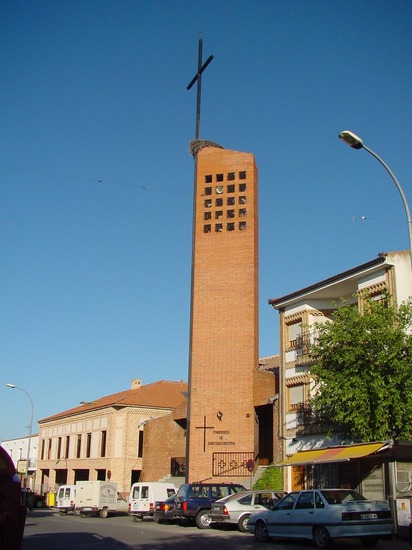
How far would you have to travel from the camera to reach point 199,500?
2453cm

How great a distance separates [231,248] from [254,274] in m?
2.07

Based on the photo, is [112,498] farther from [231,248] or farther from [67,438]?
[67,438]

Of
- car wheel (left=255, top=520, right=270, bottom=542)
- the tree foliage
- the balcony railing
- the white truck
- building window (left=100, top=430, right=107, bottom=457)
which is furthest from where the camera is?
building window (left=100, top=430, right=107, bottom=457)

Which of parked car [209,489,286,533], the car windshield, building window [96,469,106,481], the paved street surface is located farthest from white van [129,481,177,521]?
building window [96,469,106,481]

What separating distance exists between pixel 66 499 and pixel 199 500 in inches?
665

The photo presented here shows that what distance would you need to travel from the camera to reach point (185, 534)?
20797 mm

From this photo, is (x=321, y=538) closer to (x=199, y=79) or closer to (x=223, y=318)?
(x=223, y=318)

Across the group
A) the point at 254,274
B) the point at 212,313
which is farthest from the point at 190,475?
the point at 254,274

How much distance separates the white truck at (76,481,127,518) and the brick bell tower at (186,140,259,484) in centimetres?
551

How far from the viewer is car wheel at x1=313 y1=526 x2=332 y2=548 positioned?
1612 centimetres

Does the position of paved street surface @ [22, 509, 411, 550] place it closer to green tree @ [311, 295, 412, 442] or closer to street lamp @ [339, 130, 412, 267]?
green tree @ [311, 295, 412, 442]

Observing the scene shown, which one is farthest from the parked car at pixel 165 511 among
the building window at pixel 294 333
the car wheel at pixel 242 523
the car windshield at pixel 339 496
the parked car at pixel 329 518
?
the car windshield at pixel 339 496

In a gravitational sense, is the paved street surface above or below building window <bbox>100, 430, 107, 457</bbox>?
below

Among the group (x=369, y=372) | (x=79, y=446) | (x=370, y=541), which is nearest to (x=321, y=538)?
(x=370, y=541)
